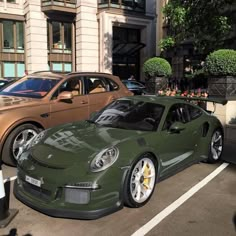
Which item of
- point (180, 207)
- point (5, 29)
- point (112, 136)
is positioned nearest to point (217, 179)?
point (180, 207)

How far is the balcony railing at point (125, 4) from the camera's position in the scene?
30.5m

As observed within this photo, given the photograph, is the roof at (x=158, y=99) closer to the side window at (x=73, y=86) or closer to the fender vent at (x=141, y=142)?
the fender vent at (x=141, y=142)

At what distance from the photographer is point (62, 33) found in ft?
100

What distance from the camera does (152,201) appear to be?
4.64 metres

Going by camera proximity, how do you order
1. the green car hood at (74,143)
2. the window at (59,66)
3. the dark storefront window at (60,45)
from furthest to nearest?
the window at (59,66) < the dark storefront window at (60,45) < the green car hood at (74,143)

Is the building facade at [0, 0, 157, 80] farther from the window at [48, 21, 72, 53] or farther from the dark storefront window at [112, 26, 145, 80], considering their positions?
the dark storefront window at [112, 26, 145, 80]

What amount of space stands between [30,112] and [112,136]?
2.24 meters

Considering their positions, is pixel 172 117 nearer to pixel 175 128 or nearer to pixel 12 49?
pixel 175 128

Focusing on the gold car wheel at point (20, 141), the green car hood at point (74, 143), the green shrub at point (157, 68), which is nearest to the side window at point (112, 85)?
the gold car wheel at point (20, 141)

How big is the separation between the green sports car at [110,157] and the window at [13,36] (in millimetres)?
26134

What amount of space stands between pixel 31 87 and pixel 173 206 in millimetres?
4095

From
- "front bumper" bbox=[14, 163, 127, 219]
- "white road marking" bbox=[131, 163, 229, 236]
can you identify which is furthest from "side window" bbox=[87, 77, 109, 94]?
"front bumper" bbox=[14, 163, 127, 219]

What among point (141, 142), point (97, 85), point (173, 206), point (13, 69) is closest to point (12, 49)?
point (13, 69)

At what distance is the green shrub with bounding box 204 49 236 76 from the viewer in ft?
29.4
